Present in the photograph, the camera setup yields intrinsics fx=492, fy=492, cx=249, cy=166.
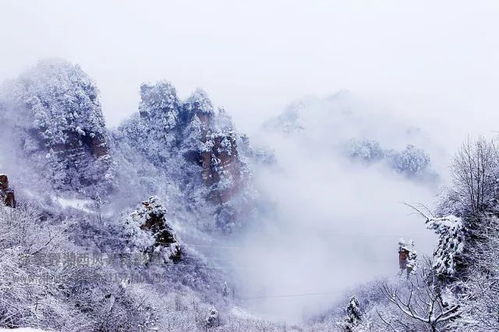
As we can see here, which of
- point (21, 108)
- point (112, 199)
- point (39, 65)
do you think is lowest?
point (112, 199)

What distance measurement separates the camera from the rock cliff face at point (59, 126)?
111562mm

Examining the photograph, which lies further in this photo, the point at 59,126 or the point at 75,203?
the point at 59,126

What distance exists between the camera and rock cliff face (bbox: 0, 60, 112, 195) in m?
112

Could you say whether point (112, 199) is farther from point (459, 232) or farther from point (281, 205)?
point (459, 232)

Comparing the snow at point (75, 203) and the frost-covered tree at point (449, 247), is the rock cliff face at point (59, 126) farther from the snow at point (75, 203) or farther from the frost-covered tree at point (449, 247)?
the frost-covered tree at point (449, 247)

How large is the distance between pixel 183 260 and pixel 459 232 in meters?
77.3

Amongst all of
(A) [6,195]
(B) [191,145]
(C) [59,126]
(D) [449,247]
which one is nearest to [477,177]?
(D) [449,247]

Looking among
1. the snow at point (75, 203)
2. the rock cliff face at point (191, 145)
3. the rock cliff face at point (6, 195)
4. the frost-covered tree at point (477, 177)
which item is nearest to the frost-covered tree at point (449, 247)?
the frost-covered tree at point (477, 177)

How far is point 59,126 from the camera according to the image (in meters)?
113

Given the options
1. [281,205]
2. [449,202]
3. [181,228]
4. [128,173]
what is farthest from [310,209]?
[449,202]

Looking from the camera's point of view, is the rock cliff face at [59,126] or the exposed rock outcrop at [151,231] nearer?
the exposed rock outcrop at [151,231]

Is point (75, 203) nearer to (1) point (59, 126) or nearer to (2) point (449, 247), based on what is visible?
(1) point (59, 126)

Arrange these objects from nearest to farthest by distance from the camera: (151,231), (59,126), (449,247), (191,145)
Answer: (449,247) < (151,231) < (59,126) < (191,145)

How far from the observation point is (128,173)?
429ft
